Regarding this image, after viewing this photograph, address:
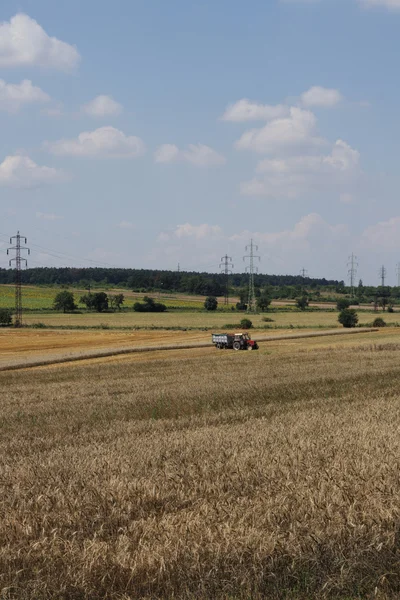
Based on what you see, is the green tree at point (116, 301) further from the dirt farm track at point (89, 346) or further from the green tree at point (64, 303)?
the dirt farm track at point (89, 346)

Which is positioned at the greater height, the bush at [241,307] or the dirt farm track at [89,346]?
the bush at [241,307]

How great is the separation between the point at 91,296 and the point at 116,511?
130 meters

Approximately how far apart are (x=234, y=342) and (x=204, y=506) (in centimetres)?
4656

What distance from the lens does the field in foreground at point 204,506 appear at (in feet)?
19.6

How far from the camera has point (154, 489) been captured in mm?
8617

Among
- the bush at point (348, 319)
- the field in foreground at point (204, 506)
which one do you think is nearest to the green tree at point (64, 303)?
the bush at point (348, 319)

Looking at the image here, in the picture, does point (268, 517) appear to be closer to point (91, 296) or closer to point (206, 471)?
point (206, 471)

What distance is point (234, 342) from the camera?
54.3m

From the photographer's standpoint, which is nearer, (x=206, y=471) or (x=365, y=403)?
(x=206, y=471)

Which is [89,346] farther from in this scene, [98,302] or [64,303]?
[98,302]

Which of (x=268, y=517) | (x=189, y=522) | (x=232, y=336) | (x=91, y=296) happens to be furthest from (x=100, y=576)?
(x=91, y=296)

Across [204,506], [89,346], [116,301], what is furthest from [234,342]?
[116,301]

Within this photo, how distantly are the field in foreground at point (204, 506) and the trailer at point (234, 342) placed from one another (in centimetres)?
3648

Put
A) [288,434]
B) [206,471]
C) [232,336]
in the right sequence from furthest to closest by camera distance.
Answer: [232,336] < [288,434] < [206,471]
